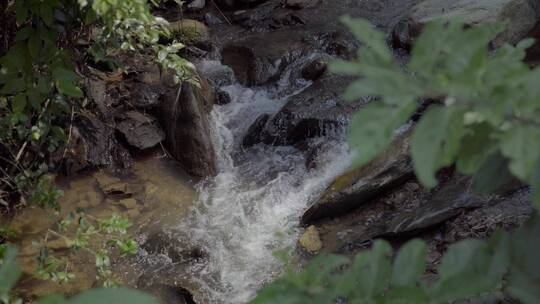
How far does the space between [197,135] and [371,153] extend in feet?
17.4

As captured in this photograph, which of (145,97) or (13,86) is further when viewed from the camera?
(145,97)

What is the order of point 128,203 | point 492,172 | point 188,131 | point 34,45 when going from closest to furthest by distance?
1. point 492,172
2. point 34,45
3. point 128,203
4. point 188,131

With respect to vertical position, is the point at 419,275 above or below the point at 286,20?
above

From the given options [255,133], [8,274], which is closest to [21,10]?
[8,274]

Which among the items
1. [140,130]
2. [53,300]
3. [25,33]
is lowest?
[140,130]

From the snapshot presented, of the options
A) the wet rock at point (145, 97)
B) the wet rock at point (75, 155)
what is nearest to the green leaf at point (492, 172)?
the wet rock at point (75, 155)

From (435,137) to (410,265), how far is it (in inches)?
9.6

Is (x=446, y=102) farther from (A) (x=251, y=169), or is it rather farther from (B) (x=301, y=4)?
(B) (x=301, y=4)

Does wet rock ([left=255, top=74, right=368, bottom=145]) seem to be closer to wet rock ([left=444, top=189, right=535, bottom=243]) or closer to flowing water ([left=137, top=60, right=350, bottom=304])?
flowing water ([left=137, top=60, right=350, bottom=304])

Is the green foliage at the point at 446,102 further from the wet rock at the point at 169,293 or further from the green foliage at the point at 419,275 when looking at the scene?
the wet rock at the point at 169,293

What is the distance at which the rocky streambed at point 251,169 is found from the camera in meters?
4.35

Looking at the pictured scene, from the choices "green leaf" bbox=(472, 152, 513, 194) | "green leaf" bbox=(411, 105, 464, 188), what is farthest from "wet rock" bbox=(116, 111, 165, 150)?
"green leaf" bbox=(411, 105, 464, 188)

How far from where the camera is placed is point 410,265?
0.85 m

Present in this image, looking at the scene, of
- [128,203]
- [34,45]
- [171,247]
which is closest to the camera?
[34,45]
